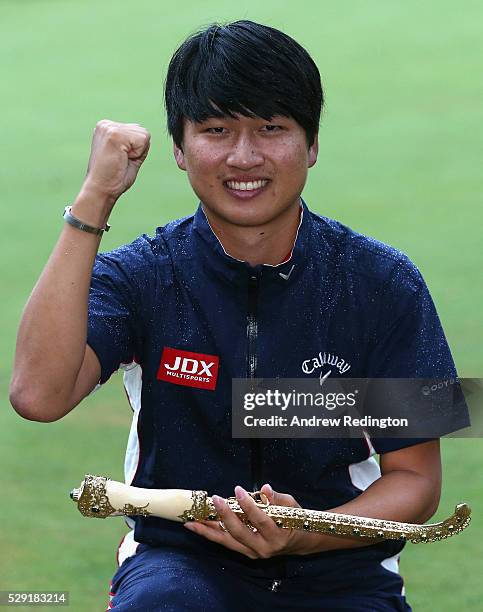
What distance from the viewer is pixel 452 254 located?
6.16 meters

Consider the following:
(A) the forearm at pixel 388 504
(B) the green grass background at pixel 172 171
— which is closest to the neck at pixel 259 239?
(A) the forearm at pixel 388 504

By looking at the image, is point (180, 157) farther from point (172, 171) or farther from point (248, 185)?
point (172, 171)

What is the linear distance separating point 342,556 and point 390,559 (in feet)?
0.37

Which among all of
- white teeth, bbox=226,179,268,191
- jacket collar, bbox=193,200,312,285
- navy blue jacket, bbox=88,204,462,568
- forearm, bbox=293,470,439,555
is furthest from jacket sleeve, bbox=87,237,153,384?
forearm, bbox=293,470,439,555

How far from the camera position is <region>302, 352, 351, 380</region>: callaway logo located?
8.57 feet

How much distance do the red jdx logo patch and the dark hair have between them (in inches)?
15.6

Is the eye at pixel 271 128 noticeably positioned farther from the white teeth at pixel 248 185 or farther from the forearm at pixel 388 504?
the forearm at pixel 388 504

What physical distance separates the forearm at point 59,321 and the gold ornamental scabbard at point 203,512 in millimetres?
171

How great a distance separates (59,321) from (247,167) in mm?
410

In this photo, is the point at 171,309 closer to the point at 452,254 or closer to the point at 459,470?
the point at 459,470

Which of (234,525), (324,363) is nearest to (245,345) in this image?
(324,363)

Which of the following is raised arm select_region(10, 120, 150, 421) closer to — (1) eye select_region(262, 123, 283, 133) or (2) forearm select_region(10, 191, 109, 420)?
(2) forearm select_region(10, 191, 109, 420)

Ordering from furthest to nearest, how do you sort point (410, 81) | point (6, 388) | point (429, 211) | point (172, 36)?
point (172, 36), point (410, 81), point (429, 211), point (6, 388)

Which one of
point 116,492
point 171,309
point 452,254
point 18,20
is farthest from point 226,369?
point 18,20
